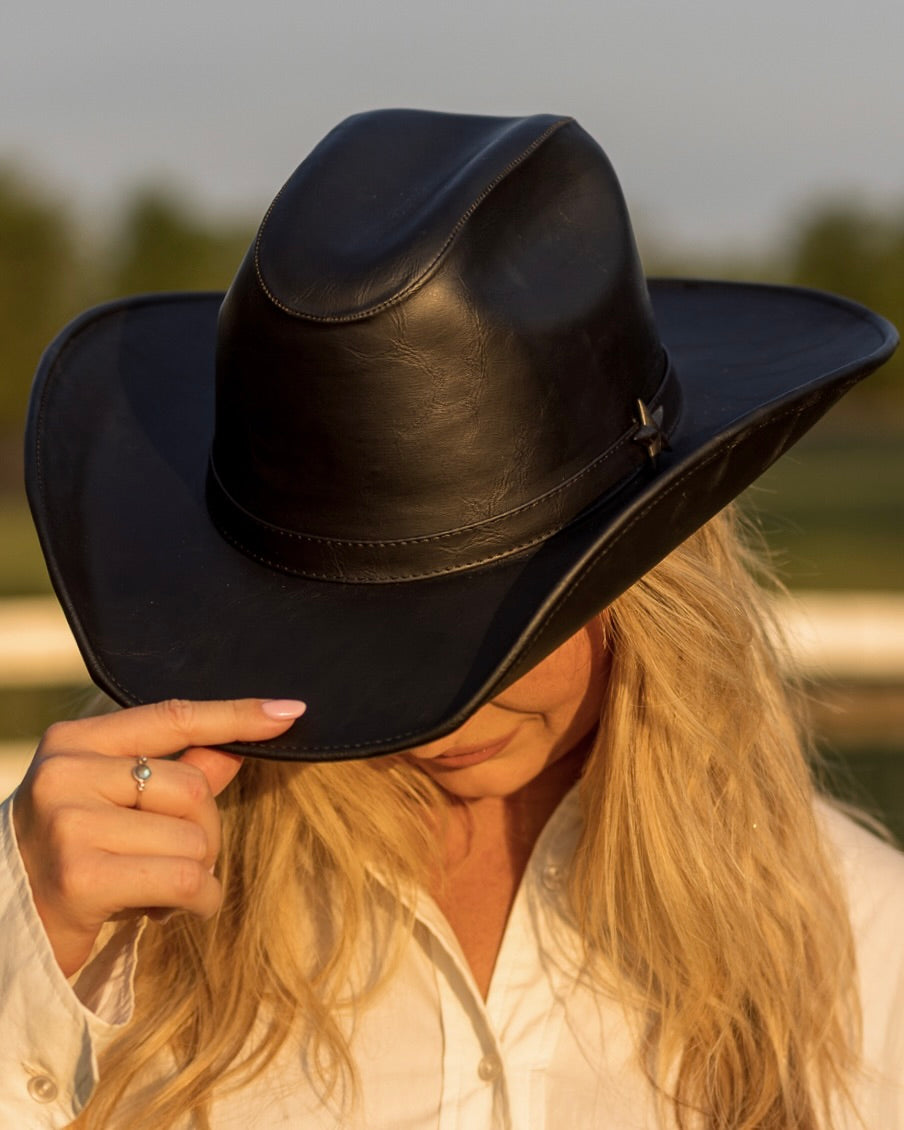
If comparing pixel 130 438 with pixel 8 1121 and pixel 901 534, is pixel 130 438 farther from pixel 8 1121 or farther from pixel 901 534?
pixel 901 534

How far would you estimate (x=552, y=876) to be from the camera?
2.19 meters

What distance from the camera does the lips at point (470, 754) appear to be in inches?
77.1

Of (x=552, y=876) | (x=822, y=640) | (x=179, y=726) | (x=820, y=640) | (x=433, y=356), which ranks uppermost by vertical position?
(x=433, y=356)

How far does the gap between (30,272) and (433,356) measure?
4382 centimetres

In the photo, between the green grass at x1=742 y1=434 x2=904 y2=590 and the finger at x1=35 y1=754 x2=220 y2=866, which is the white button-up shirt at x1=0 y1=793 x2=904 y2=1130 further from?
the green grass at x1=742 y1=434 x2=904 y2=590

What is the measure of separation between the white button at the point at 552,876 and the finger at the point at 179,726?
74 centimetres

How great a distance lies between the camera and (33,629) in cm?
632

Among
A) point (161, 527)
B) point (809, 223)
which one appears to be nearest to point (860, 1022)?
point (161, 527)

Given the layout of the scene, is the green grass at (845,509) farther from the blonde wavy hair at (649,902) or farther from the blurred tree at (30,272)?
the blurred tree at (30,272)

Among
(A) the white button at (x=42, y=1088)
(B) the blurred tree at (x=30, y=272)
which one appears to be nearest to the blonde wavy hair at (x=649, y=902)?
(A) the white button at (x=42, y=1088)

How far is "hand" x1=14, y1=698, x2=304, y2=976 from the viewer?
1595 mm

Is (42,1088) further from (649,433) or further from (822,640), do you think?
(822,640)

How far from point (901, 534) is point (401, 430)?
21.3 m

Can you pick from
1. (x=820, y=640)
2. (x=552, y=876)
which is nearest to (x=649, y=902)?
(x=552, y=876)
